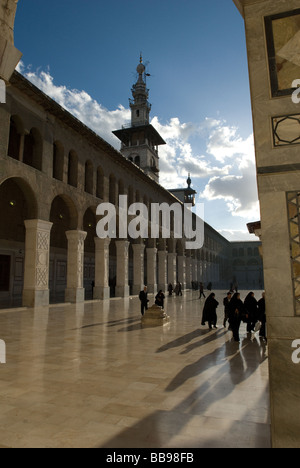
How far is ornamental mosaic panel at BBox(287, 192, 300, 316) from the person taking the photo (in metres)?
2.76

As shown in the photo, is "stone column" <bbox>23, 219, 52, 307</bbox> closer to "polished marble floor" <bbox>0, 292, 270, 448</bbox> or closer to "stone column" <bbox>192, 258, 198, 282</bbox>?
"polished marble floor" <bbox>0, 292, 270, 448</bbox>

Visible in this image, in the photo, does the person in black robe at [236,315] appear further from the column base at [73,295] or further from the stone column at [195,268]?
the stone column at [195,268]

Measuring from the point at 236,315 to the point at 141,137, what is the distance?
38.9 meters

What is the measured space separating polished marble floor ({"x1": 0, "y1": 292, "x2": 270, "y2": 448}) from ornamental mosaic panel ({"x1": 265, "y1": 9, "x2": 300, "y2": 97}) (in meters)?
3.30

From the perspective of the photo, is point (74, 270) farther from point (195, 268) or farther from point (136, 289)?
point (195, 268)

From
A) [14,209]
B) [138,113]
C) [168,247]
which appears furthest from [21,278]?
[138,113]

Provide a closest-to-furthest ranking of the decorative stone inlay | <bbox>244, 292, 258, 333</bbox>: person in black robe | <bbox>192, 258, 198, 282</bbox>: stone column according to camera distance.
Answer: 1. the decorative stone inlay
2. <bbox>244, 292, 258, 333</bbox>: person in black robe
3. <bbox>192, 258, 198, 282</bbox>: stone column

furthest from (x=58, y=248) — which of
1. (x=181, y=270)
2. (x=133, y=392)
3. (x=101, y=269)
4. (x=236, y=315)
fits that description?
(x=133, y=392)

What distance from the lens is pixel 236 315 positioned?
310 inches

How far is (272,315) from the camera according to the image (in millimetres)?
2775

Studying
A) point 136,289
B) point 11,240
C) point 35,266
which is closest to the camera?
point 35,266

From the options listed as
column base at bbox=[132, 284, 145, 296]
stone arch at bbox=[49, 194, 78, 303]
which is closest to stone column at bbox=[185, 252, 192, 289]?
column base at bbox=[132, 284, 145, 296]
